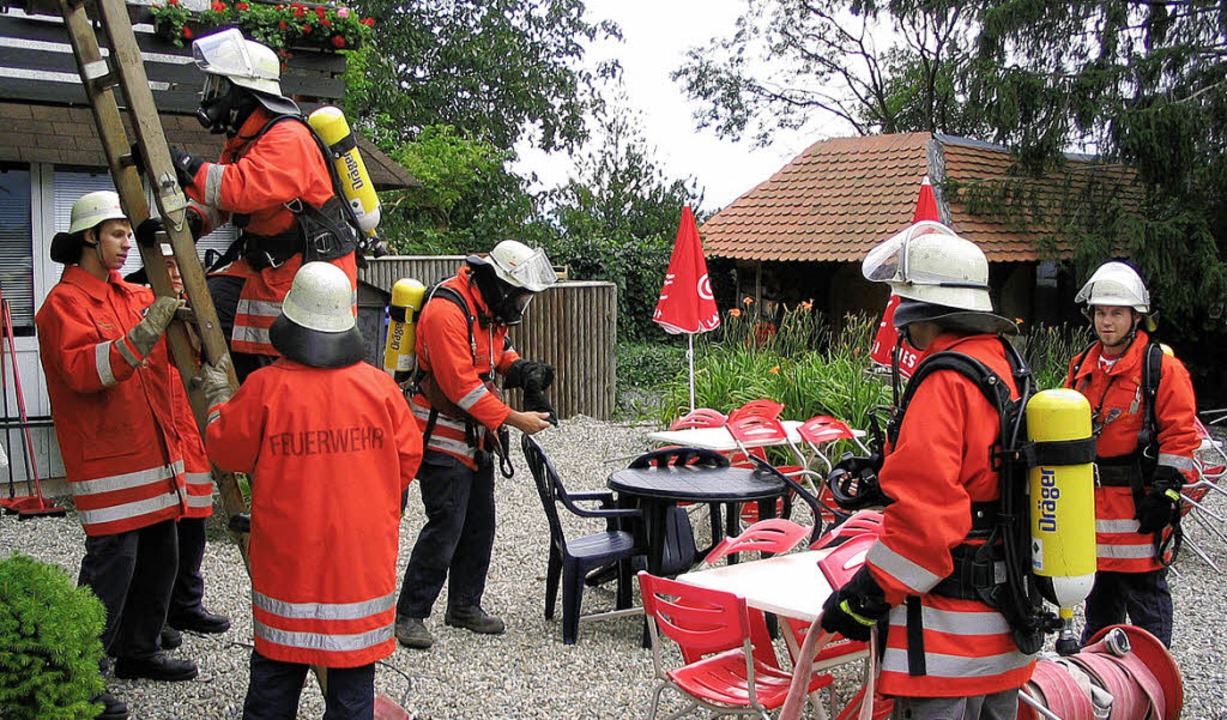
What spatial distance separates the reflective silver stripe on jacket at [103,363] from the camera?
13.1 ft

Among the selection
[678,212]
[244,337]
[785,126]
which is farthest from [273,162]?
[785,126]

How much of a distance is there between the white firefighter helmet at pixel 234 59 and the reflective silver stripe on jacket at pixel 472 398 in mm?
1652

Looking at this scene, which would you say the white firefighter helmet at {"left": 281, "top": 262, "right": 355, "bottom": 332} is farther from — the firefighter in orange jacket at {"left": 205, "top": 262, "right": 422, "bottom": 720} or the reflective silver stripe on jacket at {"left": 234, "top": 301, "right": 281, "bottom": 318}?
the reflective silver stripe on jacket at {"left": 234, "top": 301, "right": 281, "bottom": 318}

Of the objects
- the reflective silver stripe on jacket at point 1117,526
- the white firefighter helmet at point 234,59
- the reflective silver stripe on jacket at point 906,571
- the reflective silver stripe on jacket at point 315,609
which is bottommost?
the reflective silver stripe on jacket at point 1117,526

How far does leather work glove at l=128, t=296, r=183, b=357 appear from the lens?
3.77 meters

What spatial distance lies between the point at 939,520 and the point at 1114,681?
1.94 metres

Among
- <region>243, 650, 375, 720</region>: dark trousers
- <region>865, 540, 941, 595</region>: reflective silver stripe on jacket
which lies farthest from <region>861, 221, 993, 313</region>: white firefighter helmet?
<region>243, 650, 375, 720</region>: dark trousers

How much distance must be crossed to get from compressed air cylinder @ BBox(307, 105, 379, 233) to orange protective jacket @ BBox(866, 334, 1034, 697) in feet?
7.58

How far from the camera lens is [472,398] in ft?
16.5

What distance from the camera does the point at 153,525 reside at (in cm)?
443

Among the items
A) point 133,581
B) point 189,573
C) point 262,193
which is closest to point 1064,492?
point 262,193

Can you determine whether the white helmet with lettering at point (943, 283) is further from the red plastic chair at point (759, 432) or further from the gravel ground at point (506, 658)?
the red plastic chair at point (759, 432)

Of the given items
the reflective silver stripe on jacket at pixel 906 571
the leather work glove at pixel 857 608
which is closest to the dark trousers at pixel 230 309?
the leather work glove at pixel 857 608

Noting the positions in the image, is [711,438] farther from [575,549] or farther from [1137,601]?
[1137,601]
